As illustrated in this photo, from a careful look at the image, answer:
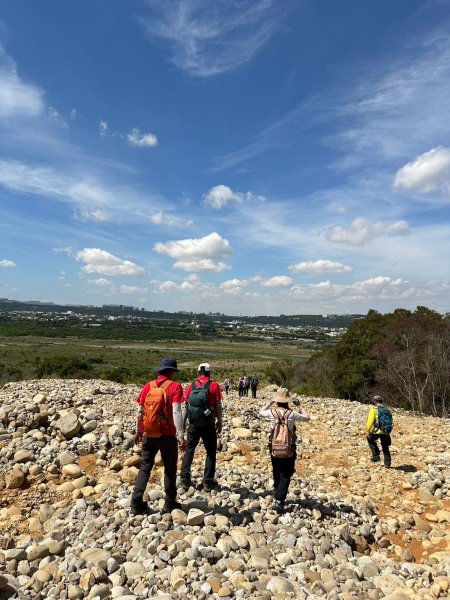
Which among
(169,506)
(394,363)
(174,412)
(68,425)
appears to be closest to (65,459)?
(68,425)

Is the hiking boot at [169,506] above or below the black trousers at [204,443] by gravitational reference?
below

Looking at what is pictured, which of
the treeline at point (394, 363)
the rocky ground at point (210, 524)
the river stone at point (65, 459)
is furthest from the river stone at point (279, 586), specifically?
the treeline at point (394, 363)

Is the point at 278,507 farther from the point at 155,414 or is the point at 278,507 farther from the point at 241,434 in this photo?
the point at 241,434

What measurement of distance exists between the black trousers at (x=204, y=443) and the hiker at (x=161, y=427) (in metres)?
0.90

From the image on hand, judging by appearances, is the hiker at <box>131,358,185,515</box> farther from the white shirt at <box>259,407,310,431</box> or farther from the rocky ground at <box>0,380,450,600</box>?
the white shirt at <box>259,407,310,431</box>

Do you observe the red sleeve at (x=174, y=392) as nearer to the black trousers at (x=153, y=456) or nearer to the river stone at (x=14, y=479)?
the black trousers at (x=153, y=456)

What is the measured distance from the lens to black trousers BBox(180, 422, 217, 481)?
24.2ft

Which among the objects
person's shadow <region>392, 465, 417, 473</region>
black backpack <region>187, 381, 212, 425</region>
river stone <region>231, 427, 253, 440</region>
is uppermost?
black backpack <region>187, 381, 212, 425</region>

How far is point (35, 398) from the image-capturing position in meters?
11.8

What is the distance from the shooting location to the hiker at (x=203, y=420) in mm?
7297

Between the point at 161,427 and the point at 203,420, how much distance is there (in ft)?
4.00

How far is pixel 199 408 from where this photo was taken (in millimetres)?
7285

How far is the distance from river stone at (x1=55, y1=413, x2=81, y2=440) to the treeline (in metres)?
21.2

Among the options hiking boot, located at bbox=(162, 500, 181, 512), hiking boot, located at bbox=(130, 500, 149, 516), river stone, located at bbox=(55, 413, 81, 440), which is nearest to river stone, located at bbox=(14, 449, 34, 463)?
river stone, located at bbox=(55, 413, 81, 440)
